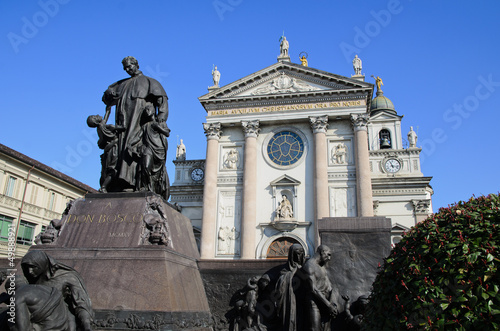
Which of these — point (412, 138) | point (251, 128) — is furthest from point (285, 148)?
point (412, 138)

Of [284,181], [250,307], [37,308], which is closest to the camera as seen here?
[37,308]

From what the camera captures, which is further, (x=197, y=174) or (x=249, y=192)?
(x=197, y=174)

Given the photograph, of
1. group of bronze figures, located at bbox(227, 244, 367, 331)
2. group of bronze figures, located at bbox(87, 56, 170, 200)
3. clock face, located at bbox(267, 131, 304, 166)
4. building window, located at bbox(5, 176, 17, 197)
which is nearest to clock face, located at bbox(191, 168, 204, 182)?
clock face, located at bbox(267, 131, 304, 166)

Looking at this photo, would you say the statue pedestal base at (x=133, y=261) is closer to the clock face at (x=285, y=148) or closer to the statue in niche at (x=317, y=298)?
the statue in niche at (x=317, y=298)

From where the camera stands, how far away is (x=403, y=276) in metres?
3.43

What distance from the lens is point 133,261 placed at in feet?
18.4

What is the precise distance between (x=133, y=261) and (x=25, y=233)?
2971cm

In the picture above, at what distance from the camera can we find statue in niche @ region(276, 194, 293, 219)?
30.0 meters

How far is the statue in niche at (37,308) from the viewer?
3.55 meters

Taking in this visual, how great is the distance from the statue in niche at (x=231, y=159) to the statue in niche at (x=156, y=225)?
26225mm

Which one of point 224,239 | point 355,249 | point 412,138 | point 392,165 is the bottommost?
point 355,249

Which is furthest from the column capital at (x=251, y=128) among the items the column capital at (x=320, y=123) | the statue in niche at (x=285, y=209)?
the statue in niche at (x=285, y=209)

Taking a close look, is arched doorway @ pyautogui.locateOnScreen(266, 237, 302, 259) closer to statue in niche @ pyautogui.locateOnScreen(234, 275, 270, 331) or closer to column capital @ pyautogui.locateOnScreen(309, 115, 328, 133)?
column capital @ pyautogui.locateOnScreen(309, 115, 328, 133)

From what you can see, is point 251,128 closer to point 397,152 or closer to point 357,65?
point 357,65
